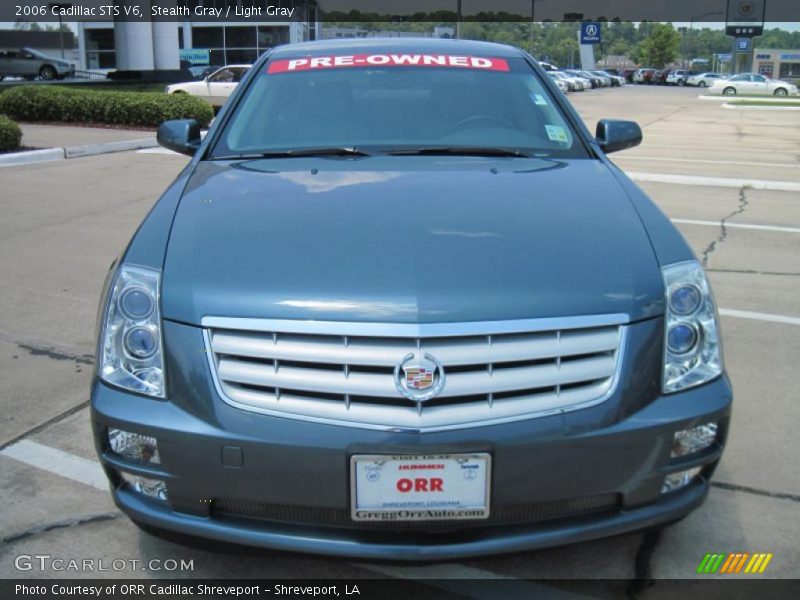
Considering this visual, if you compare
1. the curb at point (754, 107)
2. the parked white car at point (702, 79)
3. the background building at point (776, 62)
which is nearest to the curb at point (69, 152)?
the curb at point (754, 107)

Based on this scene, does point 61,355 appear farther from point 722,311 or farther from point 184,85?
point 184,85

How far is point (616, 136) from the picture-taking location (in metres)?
3.99

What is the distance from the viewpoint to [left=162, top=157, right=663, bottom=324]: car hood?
223 centimetres

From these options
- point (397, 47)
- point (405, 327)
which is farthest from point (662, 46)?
point (405, 327)

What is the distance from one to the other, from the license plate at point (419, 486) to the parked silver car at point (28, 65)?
41792mm

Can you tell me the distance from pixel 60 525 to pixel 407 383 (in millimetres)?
1564

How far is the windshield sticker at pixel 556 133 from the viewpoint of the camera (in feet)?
11.8

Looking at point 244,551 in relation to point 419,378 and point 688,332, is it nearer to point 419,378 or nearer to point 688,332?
point 419,378

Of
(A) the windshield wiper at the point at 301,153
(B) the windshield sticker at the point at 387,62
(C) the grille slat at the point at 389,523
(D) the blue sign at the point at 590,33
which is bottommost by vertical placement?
(C) the grille slat at the point at 389,523

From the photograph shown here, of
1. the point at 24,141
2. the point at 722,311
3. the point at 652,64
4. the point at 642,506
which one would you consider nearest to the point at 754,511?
the point at 642,506

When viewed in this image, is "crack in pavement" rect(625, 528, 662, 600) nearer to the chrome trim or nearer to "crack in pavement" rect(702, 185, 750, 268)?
the chrome trim

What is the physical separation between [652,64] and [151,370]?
12016cm

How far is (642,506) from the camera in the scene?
230 centimetres

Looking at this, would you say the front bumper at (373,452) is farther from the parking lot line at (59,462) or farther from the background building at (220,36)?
the background building at (220,36)
